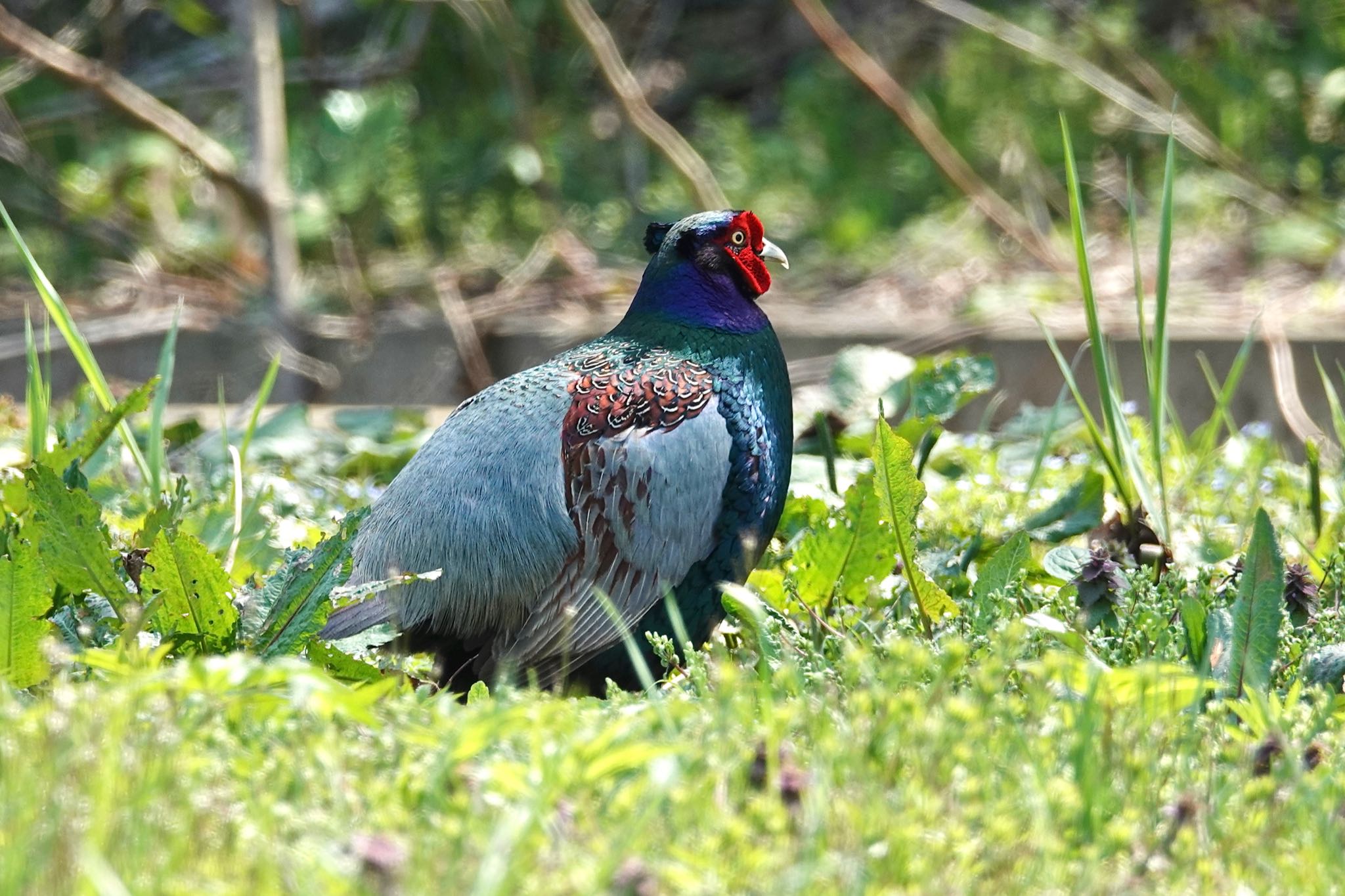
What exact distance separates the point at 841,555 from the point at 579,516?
47 centimetres

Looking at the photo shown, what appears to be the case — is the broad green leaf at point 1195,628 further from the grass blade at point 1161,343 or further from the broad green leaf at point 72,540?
the broad green leaf at point 72,540

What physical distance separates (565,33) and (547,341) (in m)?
2.23

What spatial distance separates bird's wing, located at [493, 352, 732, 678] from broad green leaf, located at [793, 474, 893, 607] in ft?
0.58

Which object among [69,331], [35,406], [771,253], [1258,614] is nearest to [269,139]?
[35,406]

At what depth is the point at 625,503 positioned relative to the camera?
9.07 feet

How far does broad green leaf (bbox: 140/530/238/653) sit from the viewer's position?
2.37m

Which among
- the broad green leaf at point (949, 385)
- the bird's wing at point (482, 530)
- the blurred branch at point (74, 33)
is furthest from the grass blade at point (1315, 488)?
the blurred branch at point (74, 33)

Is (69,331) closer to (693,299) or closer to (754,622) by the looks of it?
(693,299)

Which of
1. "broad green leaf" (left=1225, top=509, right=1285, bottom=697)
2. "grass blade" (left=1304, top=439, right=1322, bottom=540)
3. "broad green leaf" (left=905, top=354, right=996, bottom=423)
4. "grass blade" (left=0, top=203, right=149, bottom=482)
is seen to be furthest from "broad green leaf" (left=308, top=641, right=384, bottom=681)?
"grass blade" (left=1304, top=439, right=1322, bottom=540)

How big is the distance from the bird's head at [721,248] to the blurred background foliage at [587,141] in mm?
3444

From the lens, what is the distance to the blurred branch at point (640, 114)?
5.81 meters

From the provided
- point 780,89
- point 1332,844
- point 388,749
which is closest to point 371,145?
point 780,89

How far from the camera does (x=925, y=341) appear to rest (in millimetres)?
5391

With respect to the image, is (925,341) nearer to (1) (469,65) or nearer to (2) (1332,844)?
(1) (469,65)
